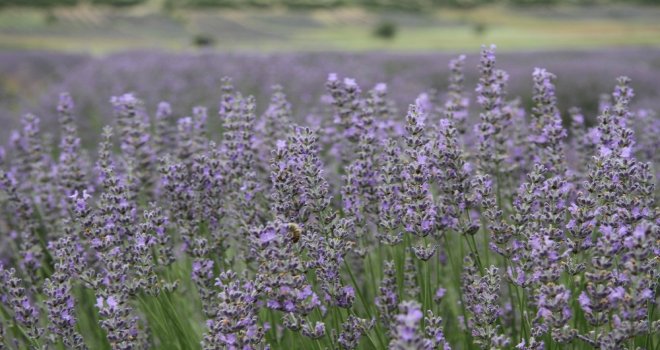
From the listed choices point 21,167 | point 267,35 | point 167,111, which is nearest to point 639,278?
point 167,111

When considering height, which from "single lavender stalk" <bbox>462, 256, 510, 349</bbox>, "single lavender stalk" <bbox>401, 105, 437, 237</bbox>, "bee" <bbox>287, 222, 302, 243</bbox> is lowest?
"single lavender stalk" <bbox>462, 256, 510, 349</bbox>

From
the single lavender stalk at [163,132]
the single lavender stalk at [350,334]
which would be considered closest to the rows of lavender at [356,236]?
the single lavender stalk at [350,334]

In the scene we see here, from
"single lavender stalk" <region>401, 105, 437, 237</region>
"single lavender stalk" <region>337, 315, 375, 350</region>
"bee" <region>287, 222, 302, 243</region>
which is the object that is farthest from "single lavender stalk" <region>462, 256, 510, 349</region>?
"bee" <region>287, 222, 302, 243</region>

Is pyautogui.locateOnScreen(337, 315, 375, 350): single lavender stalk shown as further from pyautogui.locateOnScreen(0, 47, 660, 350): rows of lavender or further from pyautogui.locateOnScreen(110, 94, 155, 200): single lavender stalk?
pyautogui.locateOnScreen(110, 94, 155, 200): single lavender stalk

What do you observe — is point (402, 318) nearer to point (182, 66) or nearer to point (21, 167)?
point (21, 167)

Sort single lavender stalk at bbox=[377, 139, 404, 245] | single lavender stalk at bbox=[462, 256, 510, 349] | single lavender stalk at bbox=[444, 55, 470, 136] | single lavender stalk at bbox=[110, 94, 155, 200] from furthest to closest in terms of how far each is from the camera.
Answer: single lavender stalk at bbox=[444, 55, 470, 136]
single lavender stalk at bbox=[110, 94, 155, 200]
single lavender stalk at bbox=[377, 139, 404, 245]
single lavender stalk at bbox=[462, 256, 510, 349]

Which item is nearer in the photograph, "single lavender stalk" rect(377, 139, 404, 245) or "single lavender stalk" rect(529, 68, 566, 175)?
"single lavender stalk" rect(377, 139, 404, 245)

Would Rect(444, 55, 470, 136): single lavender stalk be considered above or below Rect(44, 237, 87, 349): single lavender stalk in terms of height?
above

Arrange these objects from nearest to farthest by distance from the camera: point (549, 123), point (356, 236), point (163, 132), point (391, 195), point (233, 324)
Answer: point (233, 324)
point (391, 195)
point (356, 236)
point (549, 123)
point (163, 132)

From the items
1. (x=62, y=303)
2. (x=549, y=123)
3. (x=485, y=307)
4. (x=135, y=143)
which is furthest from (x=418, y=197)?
(x=135, y=143)

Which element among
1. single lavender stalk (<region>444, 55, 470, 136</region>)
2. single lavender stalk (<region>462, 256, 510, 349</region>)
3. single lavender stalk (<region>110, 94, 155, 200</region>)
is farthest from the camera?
single lavender stalk (<region>444, 55, 470, 136</region>)

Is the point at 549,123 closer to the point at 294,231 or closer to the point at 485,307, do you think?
the point at 485,307

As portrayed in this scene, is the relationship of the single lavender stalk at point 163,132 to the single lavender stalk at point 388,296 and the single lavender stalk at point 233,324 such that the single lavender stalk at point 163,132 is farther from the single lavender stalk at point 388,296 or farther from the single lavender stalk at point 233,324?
the single lavender stalk at point 233,324

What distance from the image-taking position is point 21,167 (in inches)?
149
